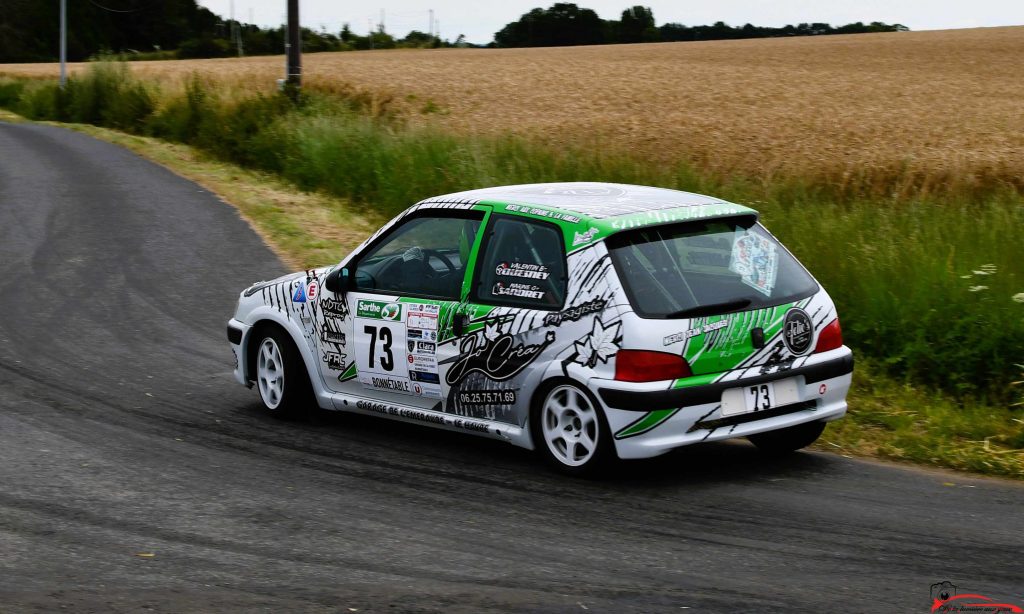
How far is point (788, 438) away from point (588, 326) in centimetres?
156

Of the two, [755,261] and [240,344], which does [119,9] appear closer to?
[240,344]

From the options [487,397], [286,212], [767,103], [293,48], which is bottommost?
[286,212]

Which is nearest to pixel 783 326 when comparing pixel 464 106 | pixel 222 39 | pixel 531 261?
pixel 531 261

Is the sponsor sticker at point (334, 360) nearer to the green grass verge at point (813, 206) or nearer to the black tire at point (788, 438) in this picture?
the black tire at point (788, 438)

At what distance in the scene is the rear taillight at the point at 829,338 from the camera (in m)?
7.23

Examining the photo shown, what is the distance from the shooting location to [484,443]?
8.05m

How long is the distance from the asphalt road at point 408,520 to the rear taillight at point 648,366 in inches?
24.6

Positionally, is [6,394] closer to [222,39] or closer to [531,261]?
[531,261]

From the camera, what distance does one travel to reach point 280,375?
28.8 feet

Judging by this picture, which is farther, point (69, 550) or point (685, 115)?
point (685, 115)

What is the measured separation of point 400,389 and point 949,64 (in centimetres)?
4287

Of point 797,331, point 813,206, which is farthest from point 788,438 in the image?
point 813,206

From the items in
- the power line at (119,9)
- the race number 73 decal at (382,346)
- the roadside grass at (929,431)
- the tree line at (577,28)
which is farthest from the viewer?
the power line at (119,9)

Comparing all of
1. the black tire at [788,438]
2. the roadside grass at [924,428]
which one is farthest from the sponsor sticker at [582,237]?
the roadside grass at [924,428]
